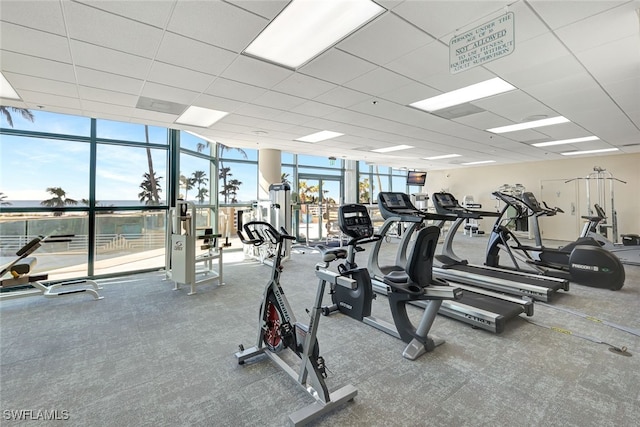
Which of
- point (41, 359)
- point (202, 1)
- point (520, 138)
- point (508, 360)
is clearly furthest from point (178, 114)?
point (520, 138)

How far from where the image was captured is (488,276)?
4402mm

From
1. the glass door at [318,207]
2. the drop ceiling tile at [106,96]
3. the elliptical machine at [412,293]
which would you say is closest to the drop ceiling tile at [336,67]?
the elliptical machine at [412,293]

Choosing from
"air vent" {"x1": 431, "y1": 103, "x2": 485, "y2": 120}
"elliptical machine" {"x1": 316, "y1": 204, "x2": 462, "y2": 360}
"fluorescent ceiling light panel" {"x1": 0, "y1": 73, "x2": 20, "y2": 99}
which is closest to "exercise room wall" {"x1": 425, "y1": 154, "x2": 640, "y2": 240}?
"air vent" {"x1": 431, "y1": 103, "x2": 485, "y2": 120}

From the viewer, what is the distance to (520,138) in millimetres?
6250

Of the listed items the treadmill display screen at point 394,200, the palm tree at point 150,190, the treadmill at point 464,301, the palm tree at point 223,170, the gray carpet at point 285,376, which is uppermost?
the palm tree at point 223,170

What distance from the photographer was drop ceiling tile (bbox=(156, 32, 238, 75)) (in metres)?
2.47

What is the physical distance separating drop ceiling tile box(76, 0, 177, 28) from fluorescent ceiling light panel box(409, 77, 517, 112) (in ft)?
10.3

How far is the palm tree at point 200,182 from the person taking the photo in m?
6.67

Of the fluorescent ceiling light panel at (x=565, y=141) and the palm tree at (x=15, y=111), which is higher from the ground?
the fluorescent ceiling light panel at (x=565, y=141)

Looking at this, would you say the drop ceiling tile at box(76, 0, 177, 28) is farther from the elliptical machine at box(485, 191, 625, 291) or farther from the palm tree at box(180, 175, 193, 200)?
the elliptical machine at box(485, 191, 625, 291)

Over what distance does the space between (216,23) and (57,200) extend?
4366mm

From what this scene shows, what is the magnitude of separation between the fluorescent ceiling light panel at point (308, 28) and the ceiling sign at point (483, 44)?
0.73m

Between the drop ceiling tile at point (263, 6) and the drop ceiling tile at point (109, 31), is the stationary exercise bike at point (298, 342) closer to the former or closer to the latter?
the drop ceiling tile at point (263, 6)

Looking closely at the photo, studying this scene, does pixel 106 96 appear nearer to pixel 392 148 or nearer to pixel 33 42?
pixel 33 42
